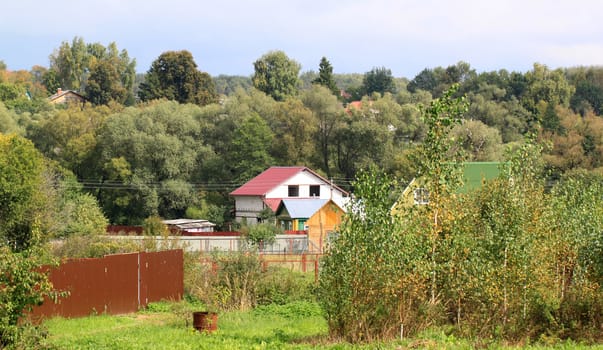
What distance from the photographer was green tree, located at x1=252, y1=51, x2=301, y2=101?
9162cm

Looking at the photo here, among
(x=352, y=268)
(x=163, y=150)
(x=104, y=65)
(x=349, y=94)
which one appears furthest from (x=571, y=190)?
(x=349, y=94)

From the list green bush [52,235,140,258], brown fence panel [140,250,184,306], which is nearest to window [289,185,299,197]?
green bush [52,235,140,258]

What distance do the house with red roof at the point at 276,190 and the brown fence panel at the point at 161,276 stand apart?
33176 millimetres

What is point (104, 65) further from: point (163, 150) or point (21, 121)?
point (163, 150)

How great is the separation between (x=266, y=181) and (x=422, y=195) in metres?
45.2

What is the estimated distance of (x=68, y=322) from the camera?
2123 cm

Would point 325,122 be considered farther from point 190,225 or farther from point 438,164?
point 438,164

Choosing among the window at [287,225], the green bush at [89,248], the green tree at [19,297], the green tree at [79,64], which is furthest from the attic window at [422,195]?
the green tree at [79,64]

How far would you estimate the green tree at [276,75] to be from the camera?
91625 mm

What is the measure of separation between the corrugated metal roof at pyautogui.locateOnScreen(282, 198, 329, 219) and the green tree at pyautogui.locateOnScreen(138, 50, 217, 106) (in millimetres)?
33327

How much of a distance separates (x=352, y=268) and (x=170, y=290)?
34.8ft

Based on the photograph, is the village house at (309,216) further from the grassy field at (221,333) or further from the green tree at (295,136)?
the grassy field at (221,333)

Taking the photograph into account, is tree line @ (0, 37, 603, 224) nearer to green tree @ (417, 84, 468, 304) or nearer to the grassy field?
the grassy field

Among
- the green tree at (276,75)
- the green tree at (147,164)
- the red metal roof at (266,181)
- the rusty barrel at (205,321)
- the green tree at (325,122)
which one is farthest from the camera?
the green tree at (276,75)
